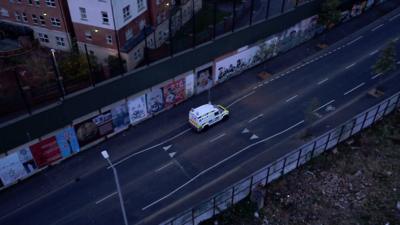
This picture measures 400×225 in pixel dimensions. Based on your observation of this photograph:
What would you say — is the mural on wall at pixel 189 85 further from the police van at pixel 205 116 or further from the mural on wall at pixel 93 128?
the mural on wall at pixel 93 128

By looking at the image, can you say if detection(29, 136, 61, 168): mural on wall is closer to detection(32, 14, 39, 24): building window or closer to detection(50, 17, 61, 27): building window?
detection(50, 17, 61, 27): building window

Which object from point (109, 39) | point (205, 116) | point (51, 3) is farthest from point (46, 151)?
point (51, 3)

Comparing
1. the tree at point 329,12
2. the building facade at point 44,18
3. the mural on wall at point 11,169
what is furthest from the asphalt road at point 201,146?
the building facade at point 44,18

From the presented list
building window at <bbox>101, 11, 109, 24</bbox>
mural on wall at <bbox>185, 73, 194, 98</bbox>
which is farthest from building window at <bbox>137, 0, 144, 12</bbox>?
mural on wall at <bbox>185, 73, 194, 98</bbox>

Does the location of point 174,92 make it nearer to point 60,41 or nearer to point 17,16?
point 60,41

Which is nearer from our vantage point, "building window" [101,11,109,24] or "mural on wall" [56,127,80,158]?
"mural on wall" [56,127,80,158]

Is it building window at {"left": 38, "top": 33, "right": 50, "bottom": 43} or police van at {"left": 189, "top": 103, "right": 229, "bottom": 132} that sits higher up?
building window at {"left": 38, "top": 33, "right": 50, "bottom": 43}
